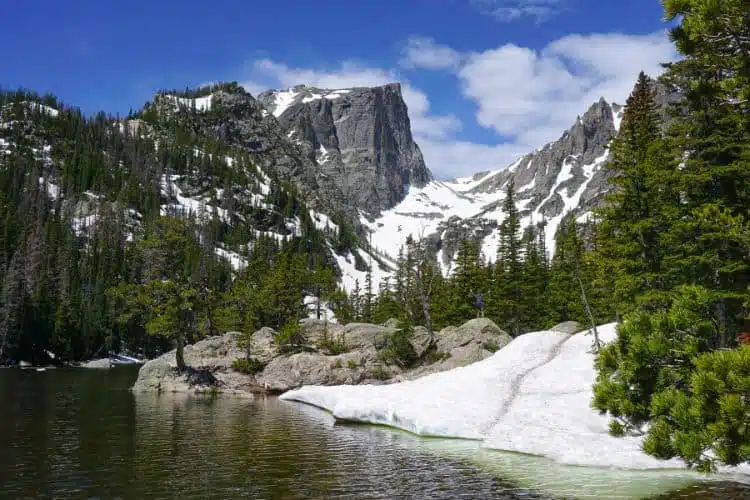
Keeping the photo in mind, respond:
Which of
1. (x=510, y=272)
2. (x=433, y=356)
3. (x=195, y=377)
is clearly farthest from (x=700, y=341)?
(x=510, y=272)

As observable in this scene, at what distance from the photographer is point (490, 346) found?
47625 mm

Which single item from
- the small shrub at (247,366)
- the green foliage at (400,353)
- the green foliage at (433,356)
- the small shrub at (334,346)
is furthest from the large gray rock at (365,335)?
the small shrub at (247,366)

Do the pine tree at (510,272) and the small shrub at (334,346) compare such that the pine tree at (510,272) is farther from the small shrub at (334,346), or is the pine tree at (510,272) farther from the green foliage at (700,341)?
the green foliage at (700,341)

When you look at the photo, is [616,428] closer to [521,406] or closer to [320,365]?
[521,406]

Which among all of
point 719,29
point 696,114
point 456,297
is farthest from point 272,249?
point 719,29

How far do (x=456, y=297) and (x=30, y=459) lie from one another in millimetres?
52843

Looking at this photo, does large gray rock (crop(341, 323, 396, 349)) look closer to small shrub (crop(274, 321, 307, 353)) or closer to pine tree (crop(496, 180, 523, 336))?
small shrub (crop(274, 321, 307, 353))

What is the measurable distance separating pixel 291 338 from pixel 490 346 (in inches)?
771

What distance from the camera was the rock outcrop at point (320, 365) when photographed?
47.2 metres

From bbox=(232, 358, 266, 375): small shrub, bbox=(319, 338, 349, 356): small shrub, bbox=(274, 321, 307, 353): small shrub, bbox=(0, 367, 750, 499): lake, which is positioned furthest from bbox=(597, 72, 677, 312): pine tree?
bbox=(232, 358, 266, 375): small shrub

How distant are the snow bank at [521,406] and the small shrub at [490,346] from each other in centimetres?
1040

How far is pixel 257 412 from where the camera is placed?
34406 mm

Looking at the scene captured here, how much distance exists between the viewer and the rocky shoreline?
4712cm

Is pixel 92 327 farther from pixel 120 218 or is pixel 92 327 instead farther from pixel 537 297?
pixel 537 297
